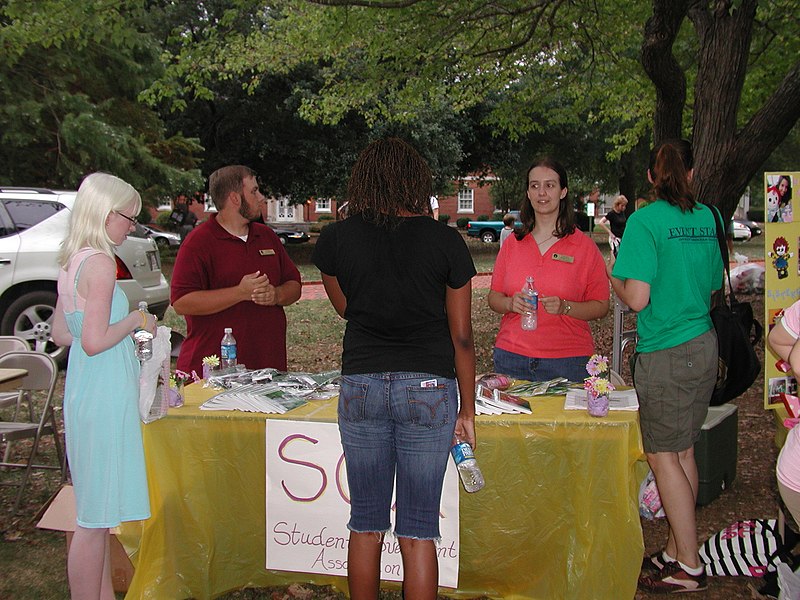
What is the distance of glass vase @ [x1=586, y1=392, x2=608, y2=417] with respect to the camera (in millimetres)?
2881

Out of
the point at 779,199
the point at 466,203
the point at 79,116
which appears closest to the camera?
the point at 779,199

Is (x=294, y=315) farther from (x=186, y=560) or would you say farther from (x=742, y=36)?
(x=186, y=560)

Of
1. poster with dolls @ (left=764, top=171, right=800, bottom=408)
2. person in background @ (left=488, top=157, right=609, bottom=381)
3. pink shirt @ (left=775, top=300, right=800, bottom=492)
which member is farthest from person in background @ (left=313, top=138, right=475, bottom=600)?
poster with dolls @ (left=764, top=171, right=800, bottom=408)

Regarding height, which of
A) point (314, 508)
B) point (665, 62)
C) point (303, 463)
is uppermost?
point (665, 62)

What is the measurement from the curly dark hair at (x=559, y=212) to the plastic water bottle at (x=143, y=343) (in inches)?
68.8

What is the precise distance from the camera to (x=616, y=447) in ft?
9.43

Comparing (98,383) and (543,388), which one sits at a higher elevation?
(98,383)

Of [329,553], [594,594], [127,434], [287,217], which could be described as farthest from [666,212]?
[287,217]

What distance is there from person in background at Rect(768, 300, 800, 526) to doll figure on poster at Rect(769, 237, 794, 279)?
1.98 m

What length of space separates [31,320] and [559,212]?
5.96 meters

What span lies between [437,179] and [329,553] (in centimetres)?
1994

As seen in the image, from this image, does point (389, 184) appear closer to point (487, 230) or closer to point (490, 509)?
point (490, 509)

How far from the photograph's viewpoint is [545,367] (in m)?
3.44

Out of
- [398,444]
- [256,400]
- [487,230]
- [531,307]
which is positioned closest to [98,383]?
[256,400]
